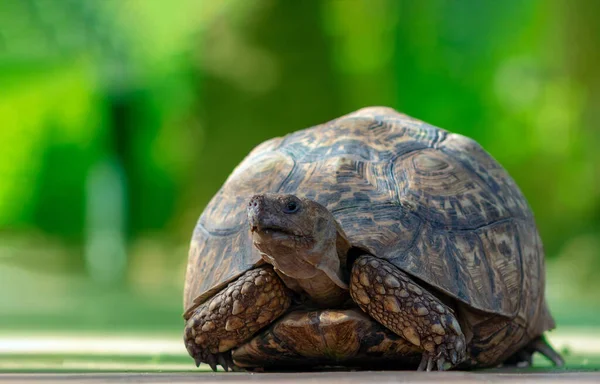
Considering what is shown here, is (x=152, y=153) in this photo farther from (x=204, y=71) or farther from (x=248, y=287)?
(x=248, y=287)

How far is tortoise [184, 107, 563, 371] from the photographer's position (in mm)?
3363

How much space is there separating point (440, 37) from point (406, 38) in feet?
3.14

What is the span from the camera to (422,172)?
12.4 ft

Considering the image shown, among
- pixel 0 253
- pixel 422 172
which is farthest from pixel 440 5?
pixel 422 172

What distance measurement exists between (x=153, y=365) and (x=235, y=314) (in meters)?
0.53

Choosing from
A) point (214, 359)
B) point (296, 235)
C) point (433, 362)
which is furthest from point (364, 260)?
point (214, 359)

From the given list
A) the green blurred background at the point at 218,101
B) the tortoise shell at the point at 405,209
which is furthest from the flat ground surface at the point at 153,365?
the green blurred background at the point at 218,101

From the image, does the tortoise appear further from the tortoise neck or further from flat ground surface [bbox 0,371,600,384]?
flat ground surface [bbox 0,371,600,384]

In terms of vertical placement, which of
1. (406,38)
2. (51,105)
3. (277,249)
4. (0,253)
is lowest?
(0,253)

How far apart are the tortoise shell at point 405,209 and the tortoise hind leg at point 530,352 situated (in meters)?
0.13

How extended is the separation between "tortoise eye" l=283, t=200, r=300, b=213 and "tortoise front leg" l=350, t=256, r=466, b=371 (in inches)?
13.1

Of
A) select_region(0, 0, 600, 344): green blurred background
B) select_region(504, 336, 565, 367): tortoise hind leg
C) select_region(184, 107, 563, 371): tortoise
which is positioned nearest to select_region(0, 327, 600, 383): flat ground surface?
select_region(504, 336, 565, 367): tortoise hind leg

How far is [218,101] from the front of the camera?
21188 millimetres

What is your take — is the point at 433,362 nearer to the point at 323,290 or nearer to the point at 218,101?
the point at 323,290
